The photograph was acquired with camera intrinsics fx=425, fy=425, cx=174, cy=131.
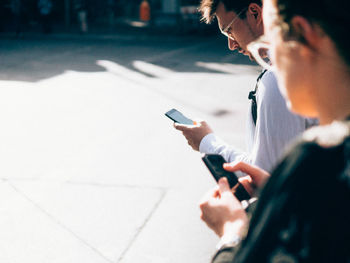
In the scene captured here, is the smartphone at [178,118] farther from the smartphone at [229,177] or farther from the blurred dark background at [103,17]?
the blurred dark background at [103,17]

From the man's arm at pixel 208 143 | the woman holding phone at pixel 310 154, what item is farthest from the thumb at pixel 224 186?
the man's arm at pixel 208 143

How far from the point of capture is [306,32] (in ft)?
2.69

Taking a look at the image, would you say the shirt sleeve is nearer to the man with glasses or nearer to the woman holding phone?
the man with glasses

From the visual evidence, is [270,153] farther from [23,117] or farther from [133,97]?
[133,97]

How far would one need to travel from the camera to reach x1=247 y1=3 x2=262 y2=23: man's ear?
1.93 meters

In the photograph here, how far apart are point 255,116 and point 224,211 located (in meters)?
0.74

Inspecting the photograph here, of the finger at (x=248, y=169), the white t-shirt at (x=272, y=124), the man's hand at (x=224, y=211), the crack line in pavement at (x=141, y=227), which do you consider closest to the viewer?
the man's hand at (x=224, y=211)

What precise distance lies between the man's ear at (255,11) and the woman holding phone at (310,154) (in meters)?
1.05

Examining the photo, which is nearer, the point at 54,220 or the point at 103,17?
the point at 54,220

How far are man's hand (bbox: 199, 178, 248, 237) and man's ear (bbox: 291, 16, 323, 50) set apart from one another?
53cm

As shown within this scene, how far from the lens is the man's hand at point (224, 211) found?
3.84 feet

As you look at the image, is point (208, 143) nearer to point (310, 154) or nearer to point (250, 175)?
point (250, 175)

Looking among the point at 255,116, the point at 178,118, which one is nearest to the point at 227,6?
the point at 255,116

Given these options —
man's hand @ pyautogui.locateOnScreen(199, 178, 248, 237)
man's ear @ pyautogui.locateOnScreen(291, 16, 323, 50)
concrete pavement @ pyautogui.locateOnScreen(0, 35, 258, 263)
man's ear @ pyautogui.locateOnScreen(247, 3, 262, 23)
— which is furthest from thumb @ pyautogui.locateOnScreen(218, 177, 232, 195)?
concrete pavement @ pyautogui.locateOnScreen(0, 35, 258, 263)
